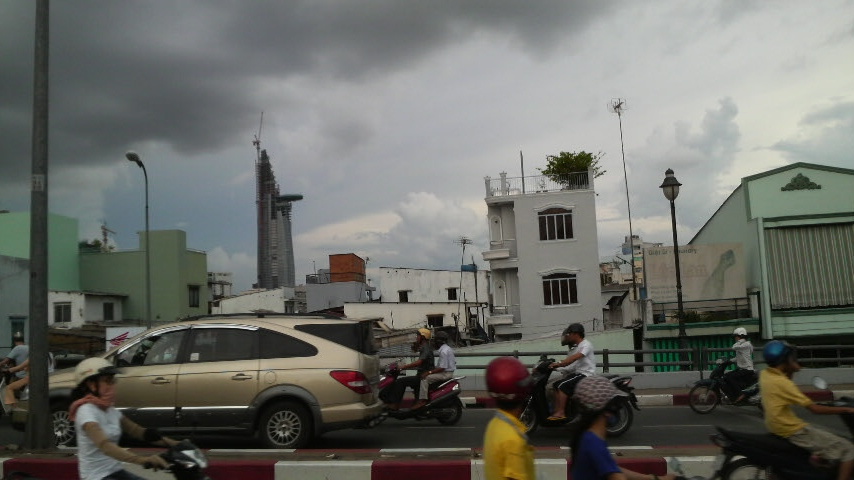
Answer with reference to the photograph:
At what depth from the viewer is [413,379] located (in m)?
12.3

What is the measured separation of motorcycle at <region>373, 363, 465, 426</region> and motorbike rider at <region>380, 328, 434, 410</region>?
9 centimetres

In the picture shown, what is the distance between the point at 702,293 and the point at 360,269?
38.8 m

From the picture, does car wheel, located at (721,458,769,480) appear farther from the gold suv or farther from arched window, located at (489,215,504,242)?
arched window, located at (489,215,504,242)

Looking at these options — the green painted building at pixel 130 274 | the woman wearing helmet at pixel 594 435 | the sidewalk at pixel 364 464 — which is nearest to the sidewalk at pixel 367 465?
the sidewalk at pixel 364 464

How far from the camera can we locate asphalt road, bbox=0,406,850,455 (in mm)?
10430

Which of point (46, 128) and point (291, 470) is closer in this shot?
point (291, 470)

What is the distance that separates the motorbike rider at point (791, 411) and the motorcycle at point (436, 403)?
6659 mm

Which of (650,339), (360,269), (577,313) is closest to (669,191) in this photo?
(650,339)

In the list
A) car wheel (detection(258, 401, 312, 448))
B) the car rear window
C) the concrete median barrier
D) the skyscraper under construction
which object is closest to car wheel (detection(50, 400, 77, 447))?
the concrete median barrier

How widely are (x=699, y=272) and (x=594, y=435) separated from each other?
26641mm

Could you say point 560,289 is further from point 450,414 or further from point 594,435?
point 594,435

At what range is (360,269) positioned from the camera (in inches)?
2515

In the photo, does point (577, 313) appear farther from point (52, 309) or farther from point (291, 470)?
point (291, 470)

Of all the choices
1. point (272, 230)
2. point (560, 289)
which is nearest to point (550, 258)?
point (560, 289)
